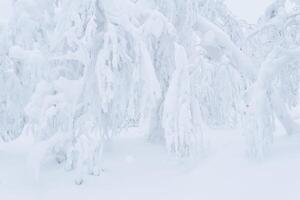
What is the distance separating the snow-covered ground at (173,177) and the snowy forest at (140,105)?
0.07 feet

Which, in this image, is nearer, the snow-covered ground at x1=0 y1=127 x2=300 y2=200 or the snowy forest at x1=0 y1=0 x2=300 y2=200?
the snow-covered ground at x1=0 y1=127 x2=300 y2=200

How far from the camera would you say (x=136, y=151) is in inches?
442

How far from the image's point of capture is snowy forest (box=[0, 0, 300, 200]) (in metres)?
8.88

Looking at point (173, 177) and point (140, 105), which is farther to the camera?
point (140, 105)

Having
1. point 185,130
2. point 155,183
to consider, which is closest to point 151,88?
point 185,130

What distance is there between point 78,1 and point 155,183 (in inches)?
155

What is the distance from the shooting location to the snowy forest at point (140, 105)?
8.88m

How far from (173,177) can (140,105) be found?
63.1 inches

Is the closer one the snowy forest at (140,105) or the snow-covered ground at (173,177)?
the snow-covered ground at (173,177)

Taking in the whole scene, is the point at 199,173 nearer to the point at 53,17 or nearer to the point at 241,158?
the point at 241,158

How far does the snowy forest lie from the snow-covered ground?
0.07 feet

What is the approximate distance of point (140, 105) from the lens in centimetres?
1002

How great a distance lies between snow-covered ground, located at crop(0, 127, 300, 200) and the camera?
26.3 feet

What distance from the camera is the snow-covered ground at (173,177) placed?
8008 mm
